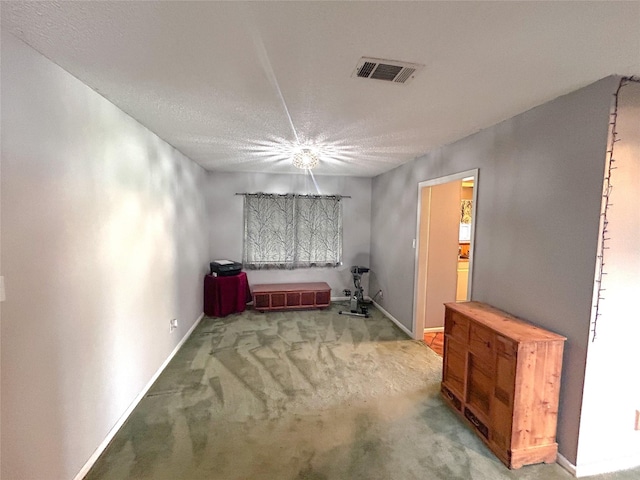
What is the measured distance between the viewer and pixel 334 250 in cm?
562

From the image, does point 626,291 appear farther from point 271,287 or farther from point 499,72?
point 271,287

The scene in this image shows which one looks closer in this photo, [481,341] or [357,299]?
[481,341]

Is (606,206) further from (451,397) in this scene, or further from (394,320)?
(394,320)

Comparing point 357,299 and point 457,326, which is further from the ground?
point 457,326

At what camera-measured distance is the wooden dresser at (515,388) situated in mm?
1902

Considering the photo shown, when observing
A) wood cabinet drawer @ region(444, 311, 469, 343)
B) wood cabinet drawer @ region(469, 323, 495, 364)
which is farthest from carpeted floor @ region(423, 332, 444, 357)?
wood cabinet drawer @ region(469, 323, 495, 364)

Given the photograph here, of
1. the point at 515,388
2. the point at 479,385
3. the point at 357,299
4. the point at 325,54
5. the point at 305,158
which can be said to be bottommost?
the point at 357,299

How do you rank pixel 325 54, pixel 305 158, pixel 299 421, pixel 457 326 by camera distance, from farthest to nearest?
pixel 305 158 → pixel 457 326 → pixel 299 421 → pixel 325 54

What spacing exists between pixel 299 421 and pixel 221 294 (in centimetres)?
277

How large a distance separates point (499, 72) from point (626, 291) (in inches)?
60.1

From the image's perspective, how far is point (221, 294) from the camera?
4.68 meters

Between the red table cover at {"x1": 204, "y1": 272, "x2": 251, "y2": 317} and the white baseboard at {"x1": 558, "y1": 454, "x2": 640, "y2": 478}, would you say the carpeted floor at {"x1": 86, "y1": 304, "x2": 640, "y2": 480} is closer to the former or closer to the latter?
the white baseboard at {"x1": 558, "y1": 454, "x2": 640, "y2": 478}

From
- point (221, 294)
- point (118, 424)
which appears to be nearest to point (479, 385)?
point (118, 424)

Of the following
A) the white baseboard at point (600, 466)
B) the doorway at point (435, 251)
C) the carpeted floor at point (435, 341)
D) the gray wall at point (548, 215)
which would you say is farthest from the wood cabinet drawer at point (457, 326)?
the doorway at point (435, 251)
